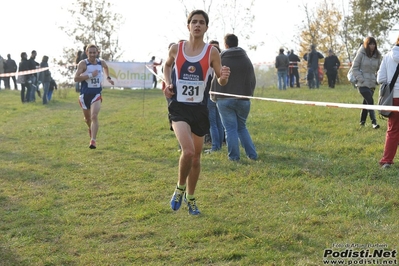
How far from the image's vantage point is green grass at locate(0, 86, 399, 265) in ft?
18.1

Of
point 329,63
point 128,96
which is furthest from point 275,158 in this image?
point 128,96

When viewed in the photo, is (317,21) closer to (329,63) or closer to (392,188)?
(329,63)

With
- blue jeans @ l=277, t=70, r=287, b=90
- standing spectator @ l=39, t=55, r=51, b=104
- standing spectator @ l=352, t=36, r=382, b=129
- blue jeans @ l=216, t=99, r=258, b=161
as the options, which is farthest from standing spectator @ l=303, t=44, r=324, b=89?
blue jeans @ l=216, t=99, r=258, b=161

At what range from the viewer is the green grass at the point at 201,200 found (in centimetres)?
552

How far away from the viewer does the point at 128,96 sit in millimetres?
29234

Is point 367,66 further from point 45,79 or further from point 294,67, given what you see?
point 294,67

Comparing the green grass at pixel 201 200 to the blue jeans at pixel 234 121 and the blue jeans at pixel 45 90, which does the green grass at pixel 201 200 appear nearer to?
the blue jeans at pixel 234 121

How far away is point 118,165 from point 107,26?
118 feet

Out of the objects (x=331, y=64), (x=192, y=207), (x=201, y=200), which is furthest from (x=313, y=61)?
(x=192, y=207)

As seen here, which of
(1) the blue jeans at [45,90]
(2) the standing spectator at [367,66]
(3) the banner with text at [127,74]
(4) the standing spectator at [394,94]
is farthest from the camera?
(3) the banner with text at [127,74]

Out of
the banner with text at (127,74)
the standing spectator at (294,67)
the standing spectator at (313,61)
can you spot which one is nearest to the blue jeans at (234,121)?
the standing spectator at (313,61)

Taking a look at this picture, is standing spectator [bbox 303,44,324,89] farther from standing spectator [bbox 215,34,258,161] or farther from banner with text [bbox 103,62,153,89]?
standing spectator [bbox 215,34,258,161]

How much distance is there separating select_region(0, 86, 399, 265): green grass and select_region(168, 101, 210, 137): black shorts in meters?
0.97

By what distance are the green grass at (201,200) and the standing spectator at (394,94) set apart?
0.88ft
